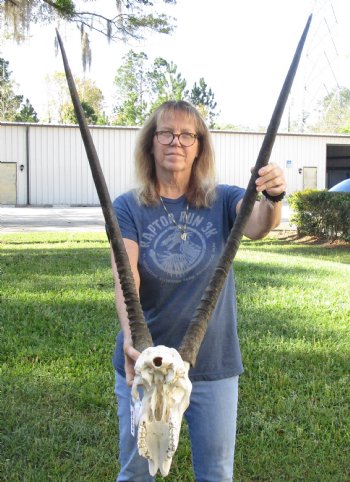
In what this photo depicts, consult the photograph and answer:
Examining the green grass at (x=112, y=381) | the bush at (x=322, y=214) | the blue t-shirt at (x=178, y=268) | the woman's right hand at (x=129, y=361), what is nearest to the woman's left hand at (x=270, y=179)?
the blue t-shirt at (x=178, y=268)

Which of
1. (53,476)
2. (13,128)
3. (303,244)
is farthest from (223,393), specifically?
(13,128)

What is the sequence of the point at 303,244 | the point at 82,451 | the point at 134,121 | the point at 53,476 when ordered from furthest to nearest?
1. the point at 134,121
2. the point at 303,244
3. the point at 82,451
4. the point at 53,476

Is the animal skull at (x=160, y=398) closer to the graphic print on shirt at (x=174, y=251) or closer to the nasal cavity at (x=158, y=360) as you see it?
the nasal cavity at (x=158, y=360)

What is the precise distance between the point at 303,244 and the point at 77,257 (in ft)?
23.4

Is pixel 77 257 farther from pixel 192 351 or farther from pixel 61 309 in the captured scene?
pixel 192 351

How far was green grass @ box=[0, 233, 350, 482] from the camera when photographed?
407 cm

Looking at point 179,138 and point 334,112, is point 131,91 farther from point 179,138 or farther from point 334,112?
point 179,138

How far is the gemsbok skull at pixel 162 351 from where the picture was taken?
1843 millimetres

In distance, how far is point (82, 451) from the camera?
4141 millimetres

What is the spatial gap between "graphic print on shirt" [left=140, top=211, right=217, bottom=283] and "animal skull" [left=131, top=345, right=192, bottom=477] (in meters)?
0.79

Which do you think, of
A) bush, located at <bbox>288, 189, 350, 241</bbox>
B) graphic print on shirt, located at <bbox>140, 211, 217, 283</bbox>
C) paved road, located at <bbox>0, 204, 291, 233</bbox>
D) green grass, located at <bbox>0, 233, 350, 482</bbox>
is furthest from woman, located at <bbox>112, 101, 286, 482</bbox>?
paved road, located at <bbox>0, 204, 291, 233</bbox>

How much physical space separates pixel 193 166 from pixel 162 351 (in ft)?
3.96

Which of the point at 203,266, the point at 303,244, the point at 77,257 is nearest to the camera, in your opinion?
the point at 203,266

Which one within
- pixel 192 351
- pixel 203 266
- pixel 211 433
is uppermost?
pixel 203 266
